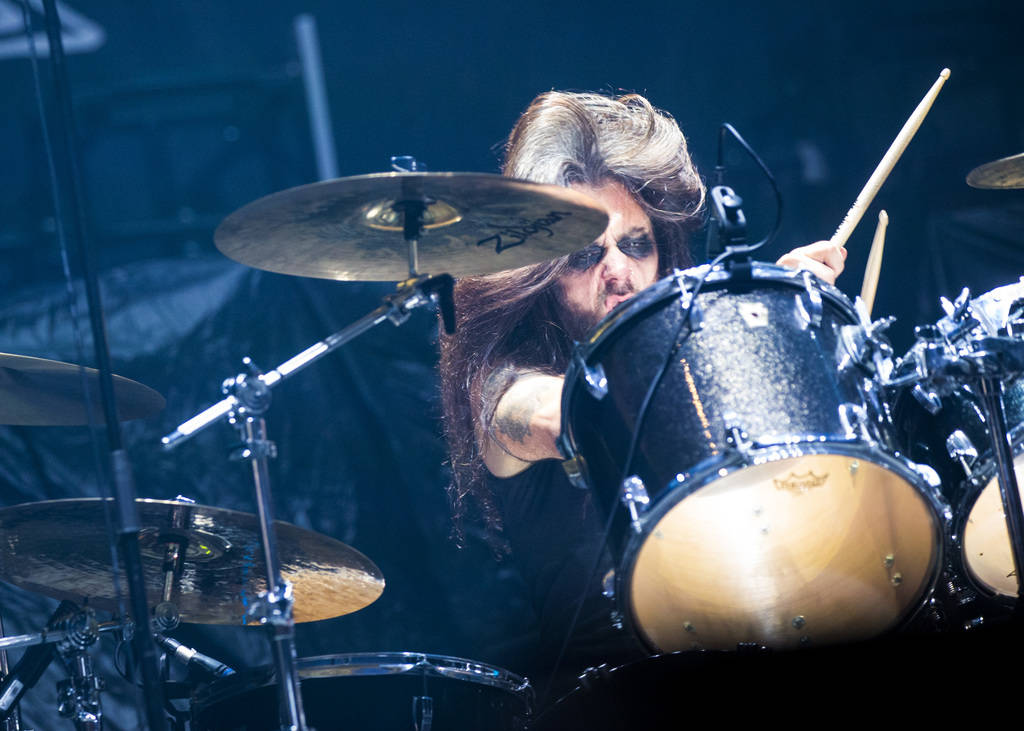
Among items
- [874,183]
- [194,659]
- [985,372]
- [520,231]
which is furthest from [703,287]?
[194,659]

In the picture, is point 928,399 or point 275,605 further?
point 928,399

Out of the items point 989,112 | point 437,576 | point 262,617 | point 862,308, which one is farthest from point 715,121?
point 262,617

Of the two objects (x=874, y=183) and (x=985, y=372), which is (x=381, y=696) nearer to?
(x=985, y=372)

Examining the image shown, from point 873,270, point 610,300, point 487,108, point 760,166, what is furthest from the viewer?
point 487,108

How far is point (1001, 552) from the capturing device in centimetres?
229

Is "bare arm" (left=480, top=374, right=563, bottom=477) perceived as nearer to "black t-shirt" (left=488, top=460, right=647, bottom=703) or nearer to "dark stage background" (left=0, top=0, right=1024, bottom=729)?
"black t-shirt" (left=488, top=460, right=647, bottom=703)

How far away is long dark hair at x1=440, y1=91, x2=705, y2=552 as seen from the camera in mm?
2889

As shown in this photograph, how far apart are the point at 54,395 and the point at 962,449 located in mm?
1981

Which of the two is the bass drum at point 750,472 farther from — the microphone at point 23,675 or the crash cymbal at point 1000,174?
the microphone at point 23,675

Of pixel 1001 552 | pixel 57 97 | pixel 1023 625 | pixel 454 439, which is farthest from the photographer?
pixel 454 439

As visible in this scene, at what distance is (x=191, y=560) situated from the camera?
90.9 inches

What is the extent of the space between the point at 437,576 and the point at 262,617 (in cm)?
124

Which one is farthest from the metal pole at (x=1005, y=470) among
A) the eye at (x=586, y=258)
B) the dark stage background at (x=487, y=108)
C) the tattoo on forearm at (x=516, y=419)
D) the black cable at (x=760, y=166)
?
the dark stage background at (x=487, y=108)

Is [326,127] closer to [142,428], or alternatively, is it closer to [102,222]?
[102,222]
